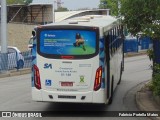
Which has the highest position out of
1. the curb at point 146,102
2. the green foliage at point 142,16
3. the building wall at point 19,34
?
the green foliage at point 142,16

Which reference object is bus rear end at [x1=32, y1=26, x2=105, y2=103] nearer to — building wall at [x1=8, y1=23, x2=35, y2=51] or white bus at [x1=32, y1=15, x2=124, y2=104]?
white bus at [x1=32, y1=15, x2=124, y2=104]

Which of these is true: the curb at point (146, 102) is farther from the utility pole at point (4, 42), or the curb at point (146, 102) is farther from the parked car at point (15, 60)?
the parked car at point (15, 60)

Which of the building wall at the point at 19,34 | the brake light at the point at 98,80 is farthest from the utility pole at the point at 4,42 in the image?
the building wall at the point at 19,34

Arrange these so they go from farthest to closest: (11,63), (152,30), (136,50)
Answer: (136,50)
(11,63)
(152,30)

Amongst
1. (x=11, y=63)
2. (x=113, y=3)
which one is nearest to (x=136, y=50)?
(x=11, y=63)

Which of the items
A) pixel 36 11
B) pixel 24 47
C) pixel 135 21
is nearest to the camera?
pixel 135 21

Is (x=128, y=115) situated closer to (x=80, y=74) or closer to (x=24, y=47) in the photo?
(x=80, y=74)

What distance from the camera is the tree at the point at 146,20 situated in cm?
1412

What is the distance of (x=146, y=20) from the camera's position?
1539 cm

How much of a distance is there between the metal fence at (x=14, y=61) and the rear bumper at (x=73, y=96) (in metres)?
13.4

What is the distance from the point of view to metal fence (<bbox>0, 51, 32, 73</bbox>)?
26.5 meters

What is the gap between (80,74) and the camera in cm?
1318

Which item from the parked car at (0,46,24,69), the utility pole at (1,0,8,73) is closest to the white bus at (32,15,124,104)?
the utility pole at (1,0,8,73)

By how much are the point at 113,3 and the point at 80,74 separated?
13.8 feet
